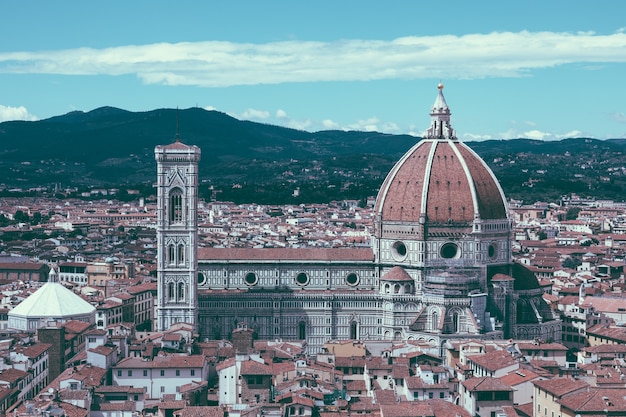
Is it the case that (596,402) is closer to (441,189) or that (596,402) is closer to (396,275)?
(396,275)

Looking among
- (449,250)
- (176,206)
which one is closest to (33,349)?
(176,206)

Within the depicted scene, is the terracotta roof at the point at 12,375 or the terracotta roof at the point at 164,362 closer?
the terracotta roof at the point at 12,375

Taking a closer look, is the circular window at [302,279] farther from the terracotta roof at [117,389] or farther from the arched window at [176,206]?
the terracotta roof at [117,389]

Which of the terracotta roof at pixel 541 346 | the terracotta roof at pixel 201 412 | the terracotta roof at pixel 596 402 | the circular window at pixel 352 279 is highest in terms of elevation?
the circular window at pixel 352 279

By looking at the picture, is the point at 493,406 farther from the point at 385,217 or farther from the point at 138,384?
the point at 385,217

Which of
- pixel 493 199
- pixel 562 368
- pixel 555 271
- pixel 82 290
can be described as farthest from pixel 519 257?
pixel 562 368

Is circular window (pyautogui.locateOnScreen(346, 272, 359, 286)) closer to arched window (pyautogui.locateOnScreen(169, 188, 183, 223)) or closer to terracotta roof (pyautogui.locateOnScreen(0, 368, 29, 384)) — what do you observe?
arched window (pyautogui.locateOnScreen(169, 188, 183, 223))

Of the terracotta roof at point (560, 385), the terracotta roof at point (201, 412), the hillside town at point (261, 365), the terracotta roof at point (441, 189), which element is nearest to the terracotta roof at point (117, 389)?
the hillside town at point (261, 365)

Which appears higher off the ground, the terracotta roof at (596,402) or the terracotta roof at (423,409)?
the terracotta roof at (596,402)

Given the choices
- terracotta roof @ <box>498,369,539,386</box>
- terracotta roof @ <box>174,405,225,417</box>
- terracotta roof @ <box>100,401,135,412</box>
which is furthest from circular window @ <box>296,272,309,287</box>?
terracotta roof @ <box>174,405,225,417</box>
